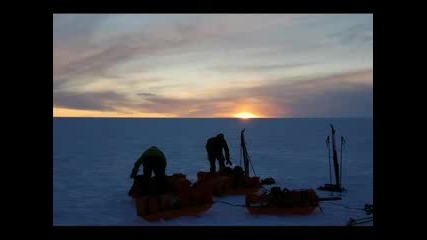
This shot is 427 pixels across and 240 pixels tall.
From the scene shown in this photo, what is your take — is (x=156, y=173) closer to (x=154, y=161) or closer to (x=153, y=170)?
(x=153, y=170)

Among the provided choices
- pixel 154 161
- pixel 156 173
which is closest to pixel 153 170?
pixel 156 173

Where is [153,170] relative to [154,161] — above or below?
below

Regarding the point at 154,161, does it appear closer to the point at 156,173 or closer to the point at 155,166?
the point at 155,166

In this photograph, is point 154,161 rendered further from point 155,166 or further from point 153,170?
point 153,170

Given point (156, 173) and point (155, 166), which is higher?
point (155, 166)

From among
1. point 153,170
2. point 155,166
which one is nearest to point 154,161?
point 155,166

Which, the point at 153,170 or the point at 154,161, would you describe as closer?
the point at 154,161
